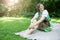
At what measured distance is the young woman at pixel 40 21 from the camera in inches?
262

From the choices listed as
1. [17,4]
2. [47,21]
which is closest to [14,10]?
[17,4]

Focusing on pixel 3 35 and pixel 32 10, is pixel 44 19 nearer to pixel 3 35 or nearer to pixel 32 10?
pixel 3 35

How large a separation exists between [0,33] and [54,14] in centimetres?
532

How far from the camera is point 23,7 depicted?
12586 mm

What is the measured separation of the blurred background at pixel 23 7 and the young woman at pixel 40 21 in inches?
178

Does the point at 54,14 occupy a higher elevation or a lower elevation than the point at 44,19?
lower

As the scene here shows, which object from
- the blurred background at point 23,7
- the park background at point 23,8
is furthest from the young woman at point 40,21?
the blurred background at point 23,7

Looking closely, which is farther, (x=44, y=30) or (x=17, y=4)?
(x=17, y=4)

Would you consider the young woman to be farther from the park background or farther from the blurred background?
the blurred background

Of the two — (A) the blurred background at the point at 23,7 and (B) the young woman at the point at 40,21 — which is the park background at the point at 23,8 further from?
(B) the young woman at the point at 40,21

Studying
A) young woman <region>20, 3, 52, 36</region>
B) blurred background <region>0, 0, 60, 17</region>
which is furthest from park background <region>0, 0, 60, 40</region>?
young woman <region>20, 3, 52, 36</region>

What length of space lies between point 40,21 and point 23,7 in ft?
19.6

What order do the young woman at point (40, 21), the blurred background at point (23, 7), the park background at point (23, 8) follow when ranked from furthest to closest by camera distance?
the blurred background at point (23, 7) → the park background at point (23, 8) → the young woman at point (40, 21)

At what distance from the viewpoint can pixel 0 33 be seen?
6895 mm
